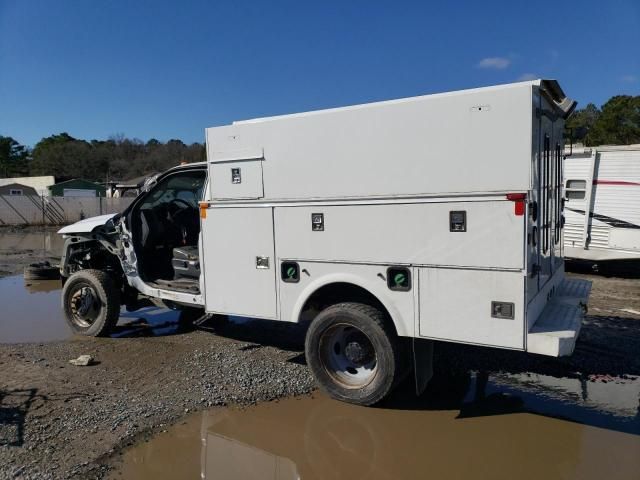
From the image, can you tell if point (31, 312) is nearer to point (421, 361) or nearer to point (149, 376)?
point (149, 376)

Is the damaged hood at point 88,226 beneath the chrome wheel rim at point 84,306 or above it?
above

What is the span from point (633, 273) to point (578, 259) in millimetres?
1165

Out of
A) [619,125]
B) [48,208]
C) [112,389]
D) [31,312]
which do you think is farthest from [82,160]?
[112,389]

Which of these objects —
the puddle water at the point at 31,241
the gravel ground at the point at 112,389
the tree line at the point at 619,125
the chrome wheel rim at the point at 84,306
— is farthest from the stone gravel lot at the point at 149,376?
the tree line at the point at 619,125

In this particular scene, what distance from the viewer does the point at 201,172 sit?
253 inches

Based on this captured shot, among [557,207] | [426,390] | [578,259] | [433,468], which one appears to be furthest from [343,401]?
[578,259]

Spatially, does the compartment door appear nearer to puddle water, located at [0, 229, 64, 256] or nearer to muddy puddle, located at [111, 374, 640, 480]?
muddy puddle, located at [111, 374, 640, 480]

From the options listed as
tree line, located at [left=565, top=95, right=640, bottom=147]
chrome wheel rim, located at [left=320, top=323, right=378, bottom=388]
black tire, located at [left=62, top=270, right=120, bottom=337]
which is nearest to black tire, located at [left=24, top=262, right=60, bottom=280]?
black tire, located at [left=62, top=270, right=120, bottom=337]

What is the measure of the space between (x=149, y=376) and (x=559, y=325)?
405cm

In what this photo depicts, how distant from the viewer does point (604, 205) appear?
1142 cm

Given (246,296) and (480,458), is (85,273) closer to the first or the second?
(246,296)

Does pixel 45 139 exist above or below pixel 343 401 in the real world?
above

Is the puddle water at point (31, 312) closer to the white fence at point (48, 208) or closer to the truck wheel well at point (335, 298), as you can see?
the truck wheel well at point (335, 298)

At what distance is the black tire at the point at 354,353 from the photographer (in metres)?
4.51
